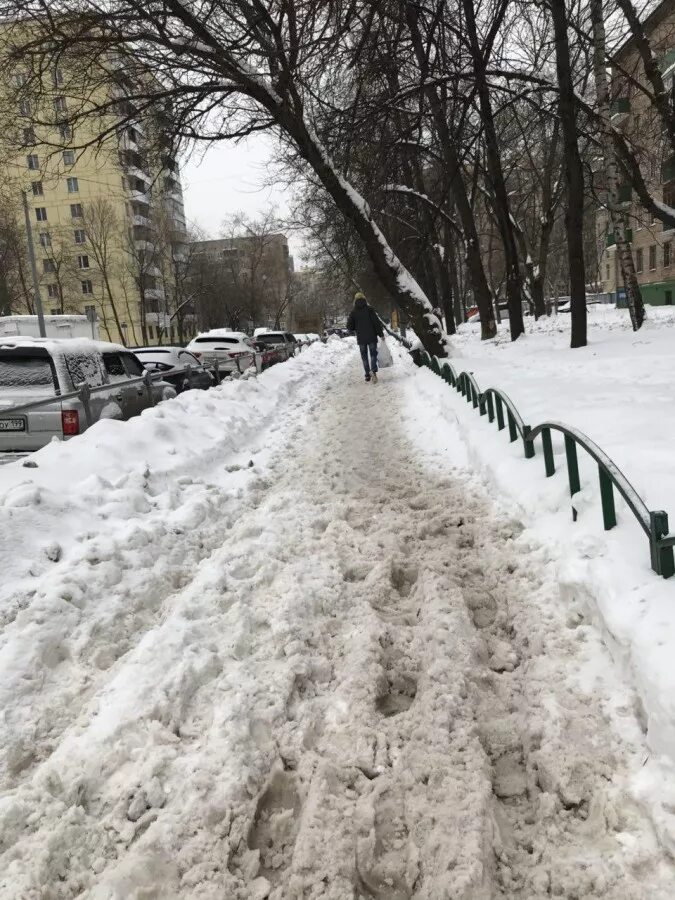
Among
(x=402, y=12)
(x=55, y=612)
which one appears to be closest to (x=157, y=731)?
(x=55, y=612)

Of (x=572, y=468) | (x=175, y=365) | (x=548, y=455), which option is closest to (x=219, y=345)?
(x=175, y=365)

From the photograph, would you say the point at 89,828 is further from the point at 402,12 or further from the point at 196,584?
the point at 402,12

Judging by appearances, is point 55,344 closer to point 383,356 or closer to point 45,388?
point 45,388

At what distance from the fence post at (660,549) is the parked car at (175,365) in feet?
34.9

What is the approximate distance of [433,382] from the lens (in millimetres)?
12406

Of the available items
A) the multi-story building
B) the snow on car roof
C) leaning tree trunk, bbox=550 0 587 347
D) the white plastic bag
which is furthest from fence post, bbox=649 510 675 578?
the multi-story building

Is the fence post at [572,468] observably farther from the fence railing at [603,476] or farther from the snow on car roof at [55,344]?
the snow on car roof at [55,344]

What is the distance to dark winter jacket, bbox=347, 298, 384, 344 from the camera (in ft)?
46.2

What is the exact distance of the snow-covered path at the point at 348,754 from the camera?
2.05 m

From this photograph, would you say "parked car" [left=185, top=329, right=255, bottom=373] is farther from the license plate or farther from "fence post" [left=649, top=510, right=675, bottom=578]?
"fence post" [left=649, top=510, right=675, bottom=578]

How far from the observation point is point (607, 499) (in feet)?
11.9

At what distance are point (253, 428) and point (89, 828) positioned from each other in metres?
7.54

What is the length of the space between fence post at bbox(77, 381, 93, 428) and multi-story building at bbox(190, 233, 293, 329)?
50.5 metres

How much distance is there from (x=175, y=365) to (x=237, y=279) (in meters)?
51.1
